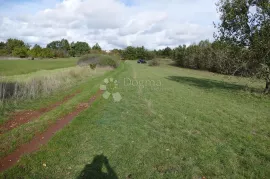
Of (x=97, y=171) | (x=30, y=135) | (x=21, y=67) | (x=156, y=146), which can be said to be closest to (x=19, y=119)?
(x=30, y=135)

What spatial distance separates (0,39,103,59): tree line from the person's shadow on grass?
70.5 metres

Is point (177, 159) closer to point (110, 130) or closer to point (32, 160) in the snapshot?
point (110, 130)

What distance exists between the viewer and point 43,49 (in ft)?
320

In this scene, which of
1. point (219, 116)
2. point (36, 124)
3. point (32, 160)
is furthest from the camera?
point (219, 116)

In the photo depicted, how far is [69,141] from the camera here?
5.97 metres

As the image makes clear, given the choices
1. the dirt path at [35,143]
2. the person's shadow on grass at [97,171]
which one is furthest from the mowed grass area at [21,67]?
the person's shadow on grass at [97,171]

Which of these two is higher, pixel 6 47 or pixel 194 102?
pixel 6 47

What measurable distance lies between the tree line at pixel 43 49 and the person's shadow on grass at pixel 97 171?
70502 millimetres

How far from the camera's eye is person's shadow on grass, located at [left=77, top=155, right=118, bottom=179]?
4.27 meters

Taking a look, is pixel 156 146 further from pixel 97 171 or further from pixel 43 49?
pixel 43 49

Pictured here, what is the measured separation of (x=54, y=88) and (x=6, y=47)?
11239 centimetres

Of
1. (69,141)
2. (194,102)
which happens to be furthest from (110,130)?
(194,102)

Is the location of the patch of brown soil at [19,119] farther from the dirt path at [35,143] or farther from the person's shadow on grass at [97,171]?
the person's shadow on grass at [97,171]

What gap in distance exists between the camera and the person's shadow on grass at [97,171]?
4270mm
